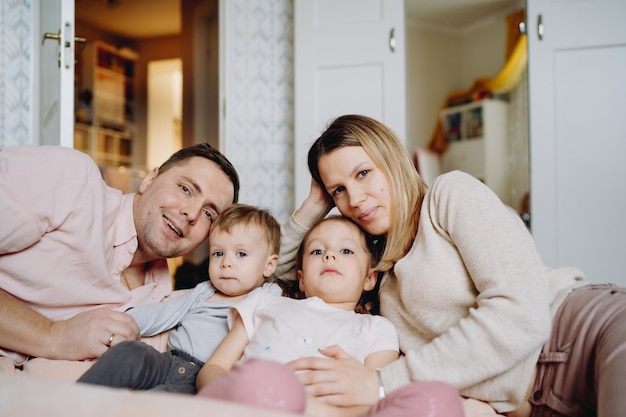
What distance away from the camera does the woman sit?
1.05 m

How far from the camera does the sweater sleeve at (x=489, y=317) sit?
104 centimetres

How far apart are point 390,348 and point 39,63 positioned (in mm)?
2679

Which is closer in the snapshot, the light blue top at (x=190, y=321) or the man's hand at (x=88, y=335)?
the man's hand at (x=88, y=335)

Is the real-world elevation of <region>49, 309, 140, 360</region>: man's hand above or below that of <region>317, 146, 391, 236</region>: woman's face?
below

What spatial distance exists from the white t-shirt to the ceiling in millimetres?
4500

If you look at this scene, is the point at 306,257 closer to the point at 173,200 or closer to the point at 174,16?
the point at 173,200

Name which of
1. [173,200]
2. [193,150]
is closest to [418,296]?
[173,200]

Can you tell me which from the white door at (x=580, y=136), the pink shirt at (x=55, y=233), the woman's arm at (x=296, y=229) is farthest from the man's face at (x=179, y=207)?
the white door at (x=580, y=136)

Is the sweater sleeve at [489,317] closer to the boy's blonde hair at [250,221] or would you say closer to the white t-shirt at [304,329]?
the white t-shirt at [304,329]

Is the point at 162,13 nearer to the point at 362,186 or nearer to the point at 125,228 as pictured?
the point at 125,228

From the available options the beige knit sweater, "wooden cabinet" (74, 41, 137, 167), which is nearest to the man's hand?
the beige knit sweater

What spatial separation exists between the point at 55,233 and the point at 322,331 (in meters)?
0.70

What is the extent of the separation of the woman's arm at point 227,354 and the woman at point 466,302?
0.18m

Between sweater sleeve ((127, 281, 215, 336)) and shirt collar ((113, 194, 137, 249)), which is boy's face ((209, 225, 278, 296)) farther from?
shirt collar ((113, 194, 137, 249))
